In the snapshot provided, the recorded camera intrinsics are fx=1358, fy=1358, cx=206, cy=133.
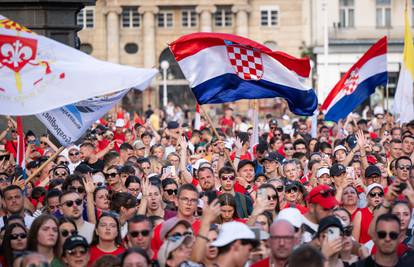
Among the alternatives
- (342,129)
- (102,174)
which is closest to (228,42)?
(102,174)

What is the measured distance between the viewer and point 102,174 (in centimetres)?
1650

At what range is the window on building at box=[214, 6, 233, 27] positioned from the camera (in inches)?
2805

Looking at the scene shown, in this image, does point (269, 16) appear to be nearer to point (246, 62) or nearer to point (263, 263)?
point (246, 62)

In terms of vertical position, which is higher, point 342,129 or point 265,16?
point 265,16

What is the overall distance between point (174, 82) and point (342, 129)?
4059cm

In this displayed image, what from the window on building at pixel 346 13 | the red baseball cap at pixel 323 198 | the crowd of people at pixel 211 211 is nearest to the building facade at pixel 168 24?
the window on building at pixel 346 13

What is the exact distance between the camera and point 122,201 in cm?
1336

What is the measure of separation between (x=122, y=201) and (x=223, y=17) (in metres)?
58.4

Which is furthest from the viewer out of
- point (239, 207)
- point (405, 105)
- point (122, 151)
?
point (405, 105)

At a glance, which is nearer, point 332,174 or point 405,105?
point 332,174

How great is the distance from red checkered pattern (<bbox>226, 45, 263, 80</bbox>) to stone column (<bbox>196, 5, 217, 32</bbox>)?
52622 mm

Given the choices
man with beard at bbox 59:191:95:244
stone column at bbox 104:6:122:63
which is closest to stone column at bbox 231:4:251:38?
stone column at bbox 104:6:122:63

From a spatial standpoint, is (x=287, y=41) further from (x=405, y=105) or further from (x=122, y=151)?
(x=122, y=151)

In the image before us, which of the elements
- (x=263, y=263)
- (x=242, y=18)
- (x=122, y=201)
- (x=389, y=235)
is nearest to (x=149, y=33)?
(x=242, y=18)
